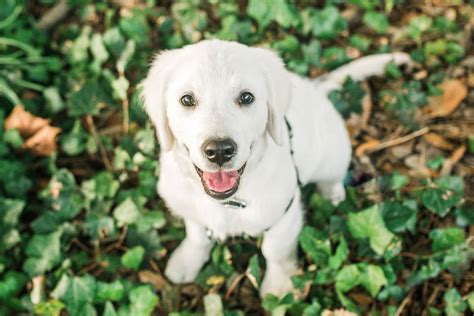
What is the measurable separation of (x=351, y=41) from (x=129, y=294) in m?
2.35

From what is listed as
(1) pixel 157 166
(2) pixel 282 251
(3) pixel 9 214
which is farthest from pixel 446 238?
(3) pixel 9 214

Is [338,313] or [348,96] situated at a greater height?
[348,96]

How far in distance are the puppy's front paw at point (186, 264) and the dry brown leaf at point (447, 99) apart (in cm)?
188

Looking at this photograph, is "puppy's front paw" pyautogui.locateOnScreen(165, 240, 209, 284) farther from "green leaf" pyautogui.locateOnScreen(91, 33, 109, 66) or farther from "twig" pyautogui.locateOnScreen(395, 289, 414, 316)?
"green leaf" pyautogui.locateOnScreen(91, 33, 109, 66)

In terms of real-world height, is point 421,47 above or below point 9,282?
above

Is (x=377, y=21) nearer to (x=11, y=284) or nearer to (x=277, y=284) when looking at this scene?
(x=277, y=284)

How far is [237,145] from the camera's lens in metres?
2.01

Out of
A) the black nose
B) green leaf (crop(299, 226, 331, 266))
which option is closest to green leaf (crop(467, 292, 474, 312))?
green leaf (crop(299, 226, 331, 266))

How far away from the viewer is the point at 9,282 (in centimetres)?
288

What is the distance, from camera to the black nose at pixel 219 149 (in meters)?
1.98

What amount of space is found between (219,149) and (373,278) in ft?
4.09

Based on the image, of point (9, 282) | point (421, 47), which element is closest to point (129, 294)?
point (9, 282)

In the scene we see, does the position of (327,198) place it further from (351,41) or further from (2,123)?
(2,123)

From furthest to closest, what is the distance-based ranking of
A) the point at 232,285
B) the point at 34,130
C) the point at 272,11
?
the point at 272,11 < the point at 34,130 < the point at 232,285
